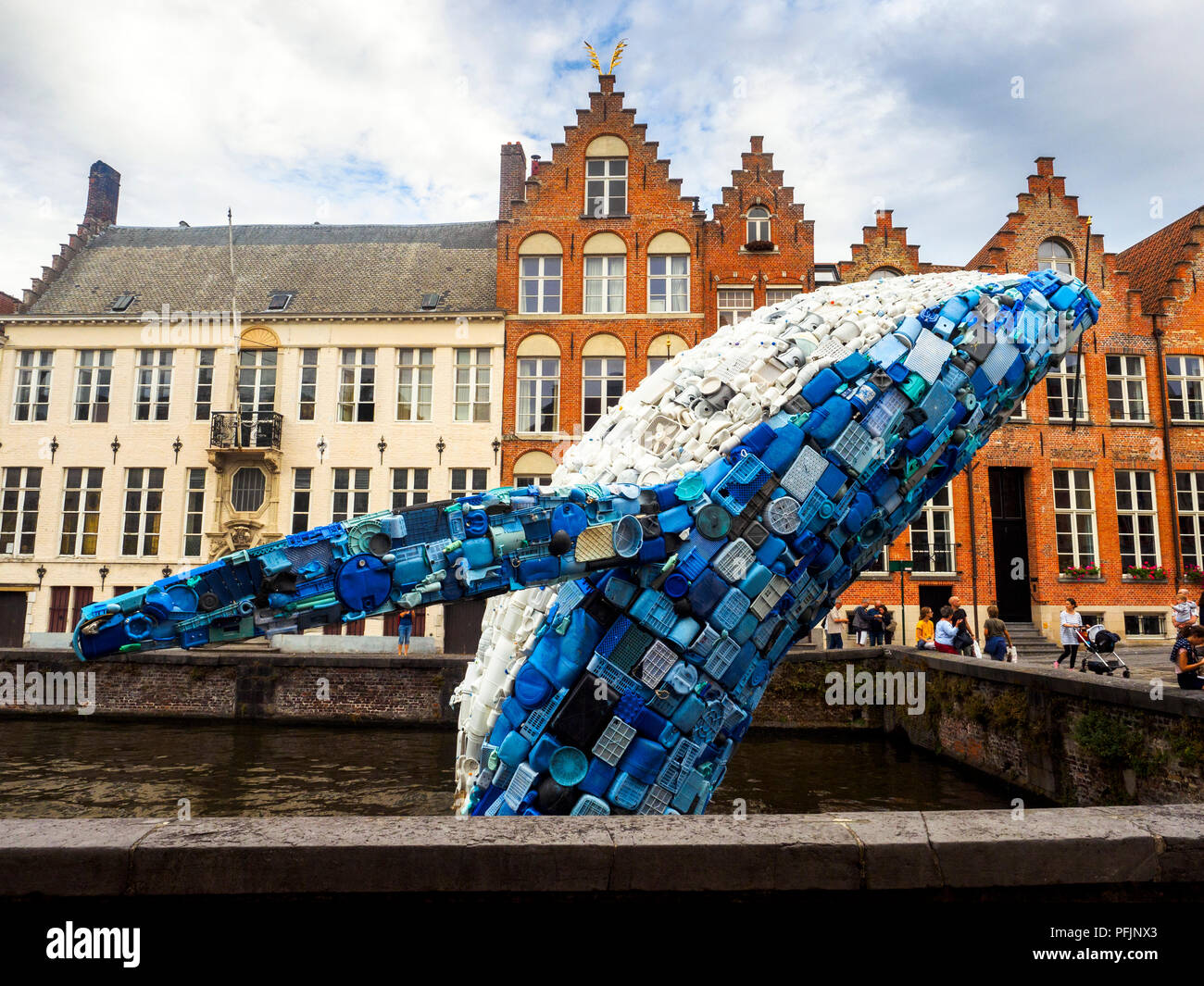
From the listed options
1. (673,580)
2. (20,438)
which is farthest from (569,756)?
(20,438)

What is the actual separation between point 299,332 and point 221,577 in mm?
27061

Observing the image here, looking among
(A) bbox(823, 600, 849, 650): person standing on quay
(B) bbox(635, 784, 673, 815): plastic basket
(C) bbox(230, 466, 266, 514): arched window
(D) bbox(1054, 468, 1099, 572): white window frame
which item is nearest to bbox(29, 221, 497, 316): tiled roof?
(C) bbox(230, 466, 266, 514): arched window

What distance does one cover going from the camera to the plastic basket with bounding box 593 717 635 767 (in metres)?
5.10

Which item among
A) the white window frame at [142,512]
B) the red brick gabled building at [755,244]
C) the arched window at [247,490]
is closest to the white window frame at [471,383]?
the arched window at [247,490]

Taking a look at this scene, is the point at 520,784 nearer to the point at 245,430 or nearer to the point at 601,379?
the point at 601,379

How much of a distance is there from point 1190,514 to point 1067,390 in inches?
224

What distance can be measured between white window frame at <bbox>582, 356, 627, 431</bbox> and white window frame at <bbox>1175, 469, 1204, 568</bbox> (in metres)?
18.9

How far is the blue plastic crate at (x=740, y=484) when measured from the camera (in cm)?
519

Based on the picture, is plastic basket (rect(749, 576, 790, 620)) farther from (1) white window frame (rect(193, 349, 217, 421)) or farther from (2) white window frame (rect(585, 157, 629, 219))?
(1) white window frame (rect(193, 349, 217, 421))

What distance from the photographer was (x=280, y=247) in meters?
32.5

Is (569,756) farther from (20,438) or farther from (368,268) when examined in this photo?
(20,438)

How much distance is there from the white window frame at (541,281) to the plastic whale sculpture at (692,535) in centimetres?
2300

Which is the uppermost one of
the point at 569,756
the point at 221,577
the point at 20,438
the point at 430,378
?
the point at 430,378

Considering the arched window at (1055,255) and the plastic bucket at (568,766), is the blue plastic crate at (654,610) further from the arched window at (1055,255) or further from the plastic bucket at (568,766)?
the arched window at (1055,255)
